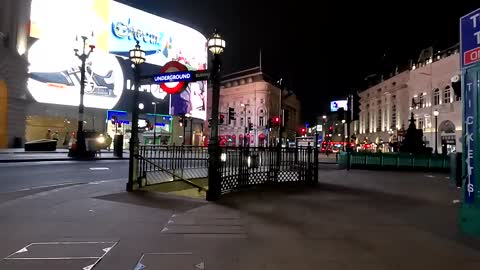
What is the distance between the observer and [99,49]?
183 ft

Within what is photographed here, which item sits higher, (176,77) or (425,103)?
(425,103)

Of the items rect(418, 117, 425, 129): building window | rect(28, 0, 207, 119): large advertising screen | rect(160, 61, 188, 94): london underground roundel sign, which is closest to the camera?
rect(160, 61, 188, 94): london underground roundel sign

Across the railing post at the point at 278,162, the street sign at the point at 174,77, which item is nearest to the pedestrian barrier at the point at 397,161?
the railing post at the point at 278,162

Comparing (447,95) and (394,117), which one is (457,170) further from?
(394,117)

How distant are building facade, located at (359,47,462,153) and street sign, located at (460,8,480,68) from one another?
4169 cm

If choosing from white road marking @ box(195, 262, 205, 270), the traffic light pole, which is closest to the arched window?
the traffic light pole

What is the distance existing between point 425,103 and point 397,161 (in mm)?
47762

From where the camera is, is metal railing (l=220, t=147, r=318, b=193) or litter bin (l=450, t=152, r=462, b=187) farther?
metal railing (l=220, t=147, r=318, b=193)

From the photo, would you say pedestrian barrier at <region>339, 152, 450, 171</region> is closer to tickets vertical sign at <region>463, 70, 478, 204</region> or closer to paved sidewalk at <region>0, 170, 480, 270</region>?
paved sidewalk at <region>0, 170, 480, 270</region>

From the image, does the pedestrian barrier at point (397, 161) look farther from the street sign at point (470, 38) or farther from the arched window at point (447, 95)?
the arched window at point (447, 95)

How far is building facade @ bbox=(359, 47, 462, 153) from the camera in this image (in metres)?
59.2

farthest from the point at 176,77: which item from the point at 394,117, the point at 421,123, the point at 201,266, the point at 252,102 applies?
the point at 252,102

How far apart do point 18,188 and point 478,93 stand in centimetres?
1282

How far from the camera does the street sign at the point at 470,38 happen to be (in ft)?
22.7
